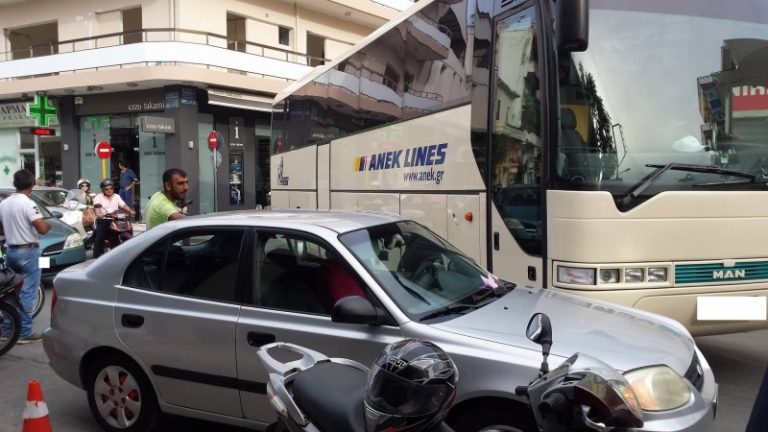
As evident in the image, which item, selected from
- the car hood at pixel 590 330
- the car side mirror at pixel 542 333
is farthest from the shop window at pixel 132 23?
the car side mirror at pixel 542 333

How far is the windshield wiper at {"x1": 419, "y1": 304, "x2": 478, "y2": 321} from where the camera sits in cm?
326

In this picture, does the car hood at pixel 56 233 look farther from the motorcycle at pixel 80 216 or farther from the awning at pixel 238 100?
the awning at pixel 238 100

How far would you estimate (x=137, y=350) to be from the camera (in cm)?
385

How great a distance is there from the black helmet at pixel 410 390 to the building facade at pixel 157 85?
1858cm

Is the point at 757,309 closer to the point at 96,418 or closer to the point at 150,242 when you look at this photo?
the point at 150,242

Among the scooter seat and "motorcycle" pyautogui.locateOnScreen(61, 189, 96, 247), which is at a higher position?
"motorcycle" pyautogui.locateOnScreen(61, 189, 96, 247)

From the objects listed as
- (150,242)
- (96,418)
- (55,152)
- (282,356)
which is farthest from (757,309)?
(55,152)

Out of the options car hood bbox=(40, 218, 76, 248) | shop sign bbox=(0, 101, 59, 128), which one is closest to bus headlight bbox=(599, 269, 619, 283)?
car hood bbox=(40, 218, 76, 248)

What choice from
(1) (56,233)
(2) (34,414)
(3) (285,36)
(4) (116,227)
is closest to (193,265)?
(2) (34,414)

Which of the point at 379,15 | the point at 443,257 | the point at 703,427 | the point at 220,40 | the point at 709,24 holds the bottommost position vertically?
the point at 703,427

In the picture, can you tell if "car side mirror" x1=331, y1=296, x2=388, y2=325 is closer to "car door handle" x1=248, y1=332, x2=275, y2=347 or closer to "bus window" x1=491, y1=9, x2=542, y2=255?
"car door handle" x1=248, y1=332, x2=275, y2=347

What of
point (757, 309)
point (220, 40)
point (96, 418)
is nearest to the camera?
point (96, 418)

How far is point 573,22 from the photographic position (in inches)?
167

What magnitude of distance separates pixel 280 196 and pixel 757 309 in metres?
9.44
